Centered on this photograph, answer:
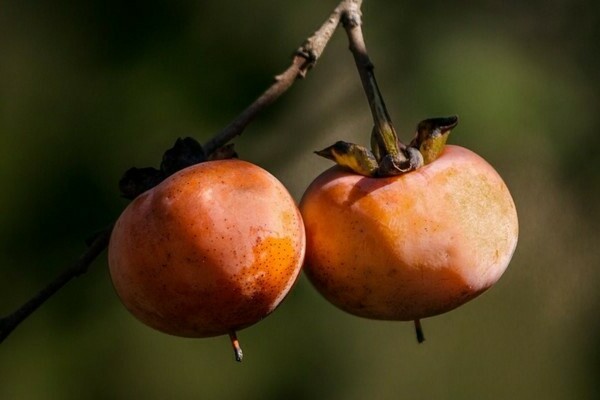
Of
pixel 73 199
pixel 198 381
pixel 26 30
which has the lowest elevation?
pixel 198 381

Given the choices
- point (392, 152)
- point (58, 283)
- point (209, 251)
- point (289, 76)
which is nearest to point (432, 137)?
point (392, 152)

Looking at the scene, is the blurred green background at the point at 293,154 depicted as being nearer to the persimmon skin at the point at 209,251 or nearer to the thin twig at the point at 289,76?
the thin twig at the point at 289,76

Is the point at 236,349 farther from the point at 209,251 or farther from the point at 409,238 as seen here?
the point at 409,238

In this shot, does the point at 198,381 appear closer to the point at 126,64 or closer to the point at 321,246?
the point at 126,64

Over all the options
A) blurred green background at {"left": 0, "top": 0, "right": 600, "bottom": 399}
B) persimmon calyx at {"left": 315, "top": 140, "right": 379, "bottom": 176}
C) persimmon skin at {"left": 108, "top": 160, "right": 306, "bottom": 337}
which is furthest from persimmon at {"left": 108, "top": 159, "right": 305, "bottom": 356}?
blurred green background at {"left": 0, "top": 0, "right": 600, "bottom": 399}

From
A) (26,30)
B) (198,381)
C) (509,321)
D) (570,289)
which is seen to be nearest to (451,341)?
(509,321)

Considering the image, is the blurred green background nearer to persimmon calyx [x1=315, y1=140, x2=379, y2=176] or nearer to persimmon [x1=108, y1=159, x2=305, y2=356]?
persimmon calyx [x1=315, y1=140, x2=379, y2=176]
